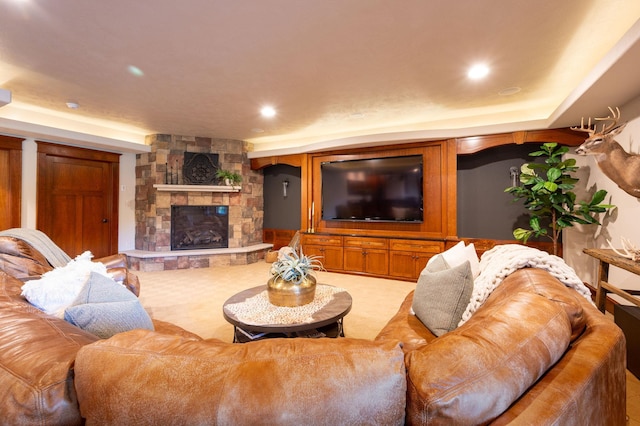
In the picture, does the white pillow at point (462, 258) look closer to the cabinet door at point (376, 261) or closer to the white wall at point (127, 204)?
the cabinet door at point (376, 261)

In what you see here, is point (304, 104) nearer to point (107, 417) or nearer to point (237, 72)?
point (237, 72)

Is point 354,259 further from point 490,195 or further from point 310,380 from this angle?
point 310,380

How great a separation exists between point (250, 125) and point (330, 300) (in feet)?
11.9

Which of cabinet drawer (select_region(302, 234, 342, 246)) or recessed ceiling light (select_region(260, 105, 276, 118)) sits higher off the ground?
recessed ceiling light (select_region(260, 105, 276, 118))

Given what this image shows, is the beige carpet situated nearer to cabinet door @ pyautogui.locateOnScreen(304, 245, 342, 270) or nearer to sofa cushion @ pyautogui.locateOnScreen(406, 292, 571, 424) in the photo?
cabinet door @ pyautogui.locateOnScreen(304, 245, 342, 270)

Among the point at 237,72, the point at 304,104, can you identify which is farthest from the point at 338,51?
the point at 304,104

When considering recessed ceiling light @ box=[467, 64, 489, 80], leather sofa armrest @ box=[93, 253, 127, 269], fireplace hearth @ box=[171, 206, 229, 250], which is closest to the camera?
leather sofa armrest @ box=[93, 253, 127, 269]

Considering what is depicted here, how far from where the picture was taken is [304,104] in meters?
3.88

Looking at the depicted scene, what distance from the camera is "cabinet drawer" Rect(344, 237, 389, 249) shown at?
15.2 feet

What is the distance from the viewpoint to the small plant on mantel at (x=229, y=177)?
559 centimetres

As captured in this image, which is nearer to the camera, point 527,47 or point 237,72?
point 527,47

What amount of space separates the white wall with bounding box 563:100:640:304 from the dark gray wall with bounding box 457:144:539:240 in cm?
60

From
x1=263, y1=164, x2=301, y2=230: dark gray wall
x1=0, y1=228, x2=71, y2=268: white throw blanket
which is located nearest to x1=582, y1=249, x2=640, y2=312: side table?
x1=0, y1=228, x2=71, y2=268: white throw blanket

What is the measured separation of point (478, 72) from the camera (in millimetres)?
2908
